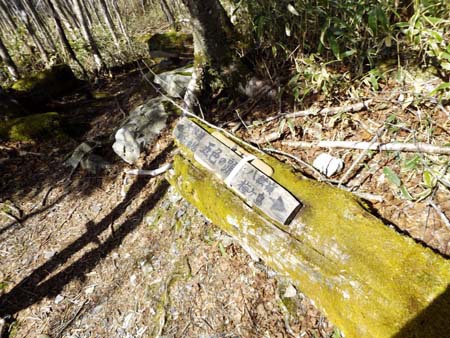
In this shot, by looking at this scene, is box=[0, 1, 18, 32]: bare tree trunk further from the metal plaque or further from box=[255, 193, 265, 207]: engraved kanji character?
box=[255, 193, 265, 207]: engraved kanji character

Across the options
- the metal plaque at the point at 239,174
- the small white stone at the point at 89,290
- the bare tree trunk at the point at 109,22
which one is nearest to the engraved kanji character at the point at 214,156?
the metal plaque at the point at 239,174

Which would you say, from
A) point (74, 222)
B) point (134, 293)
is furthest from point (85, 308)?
point (74, 222)

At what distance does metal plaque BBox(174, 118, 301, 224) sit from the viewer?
2.26 metres

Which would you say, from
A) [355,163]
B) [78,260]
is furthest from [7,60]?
[355,163]

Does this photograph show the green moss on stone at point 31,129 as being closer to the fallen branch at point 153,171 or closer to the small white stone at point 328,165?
the fallen branch at point 153,171

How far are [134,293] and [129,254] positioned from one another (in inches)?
24.2

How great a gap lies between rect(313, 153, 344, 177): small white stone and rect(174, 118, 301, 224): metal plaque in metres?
0.72

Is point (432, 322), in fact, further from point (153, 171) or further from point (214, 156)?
point (153, 171)

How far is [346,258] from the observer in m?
1.85

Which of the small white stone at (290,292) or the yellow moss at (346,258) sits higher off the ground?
the yellow moss at (346,258)

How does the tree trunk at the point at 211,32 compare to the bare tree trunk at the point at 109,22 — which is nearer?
the tree trunk at the point at 211,32

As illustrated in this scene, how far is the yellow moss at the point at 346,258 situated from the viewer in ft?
5.26

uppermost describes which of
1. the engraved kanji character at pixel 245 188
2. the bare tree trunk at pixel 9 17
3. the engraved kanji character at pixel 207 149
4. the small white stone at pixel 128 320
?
the bare tree trunk at pixel 9 17

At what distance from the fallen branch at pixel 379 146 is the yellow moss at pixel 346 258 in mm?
686
